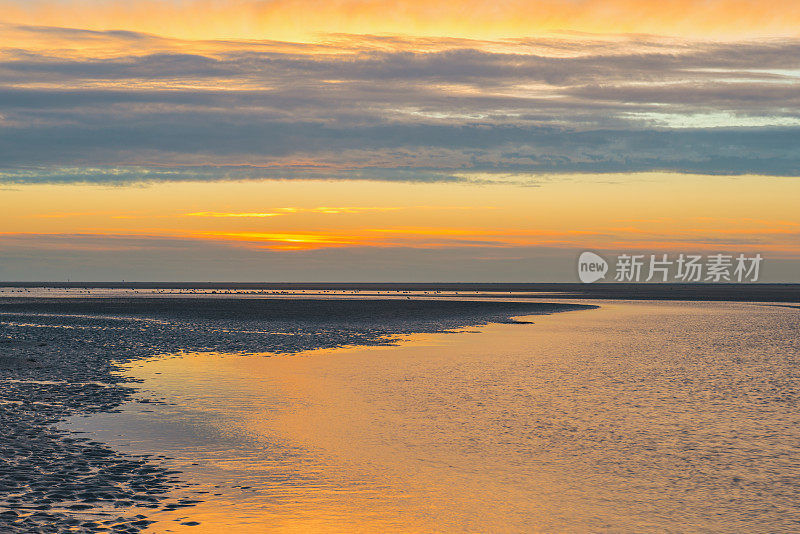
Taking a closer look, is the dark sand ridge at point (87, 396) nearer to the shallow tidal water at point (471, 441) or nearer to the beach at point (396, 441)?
the beach at point (396, 441)

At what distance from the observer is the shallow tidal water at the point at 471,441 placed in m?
12.2

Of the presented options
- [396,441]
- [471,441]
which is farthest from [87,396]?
[471,441]

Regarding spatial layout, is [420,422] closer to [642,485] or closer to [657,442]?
[657,442]

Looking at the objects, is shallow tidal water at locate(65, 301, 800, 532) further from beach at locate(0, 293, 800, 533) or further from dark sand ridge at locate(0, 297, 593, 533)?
dark sand ridge at locate(0, 297, 593, 533)

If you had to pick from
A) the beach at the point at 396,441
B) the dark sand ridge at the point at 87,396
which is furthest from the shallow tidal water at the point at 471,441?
the dark sand ridge at the point at 87,396

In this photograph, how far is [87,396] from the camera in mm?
22922

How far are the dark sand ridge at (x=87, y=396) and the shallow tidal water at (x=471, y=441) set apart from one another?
2.32ft

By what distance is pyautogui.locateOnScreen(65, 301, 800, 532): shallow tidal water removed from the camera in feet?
40.2

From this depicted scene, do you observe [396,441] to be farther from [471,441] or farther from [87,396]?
[87,396]

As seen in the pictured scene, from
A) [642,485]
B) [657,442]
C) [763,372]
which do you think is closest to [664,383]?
[763,372]

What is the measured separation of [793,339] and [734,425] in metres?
30.1

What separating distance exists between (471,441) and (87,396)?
36.9 ft

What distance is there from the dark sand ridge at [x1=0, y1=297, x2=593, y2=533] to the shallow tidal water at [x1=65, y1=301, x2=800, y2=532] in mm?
706

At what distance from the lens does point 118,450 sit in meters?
16.0
